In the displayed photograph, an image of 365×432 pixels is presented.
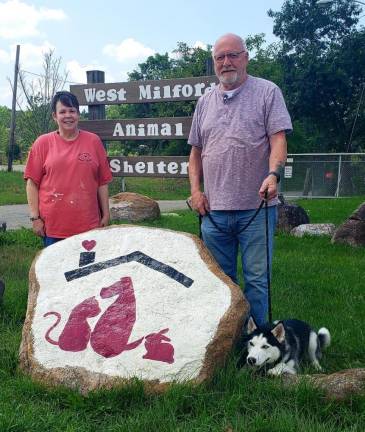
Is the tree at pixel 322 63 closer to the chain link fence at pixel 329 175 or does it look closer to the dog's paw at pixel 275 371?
the chain link fence at pixel 329 175

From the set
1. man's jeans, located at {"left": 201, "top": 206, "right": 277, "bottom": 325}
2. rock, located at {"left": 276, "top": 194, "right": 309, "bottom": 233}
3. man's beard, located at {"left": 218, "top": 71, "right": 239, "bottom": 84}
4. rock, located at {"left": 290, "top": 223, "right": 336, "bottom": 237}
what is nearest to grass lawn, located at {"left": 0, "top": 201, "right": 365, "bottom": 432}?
man's jeans, located at {"left": 201, "top": 206, "right": 277, "bottom": 325}

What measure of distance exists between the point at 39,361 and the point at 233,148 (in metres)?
1.96

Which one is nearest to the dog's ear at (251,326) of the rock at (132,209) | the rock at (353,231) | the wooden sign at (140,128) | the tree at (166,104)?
the wooden sign at (140,128)

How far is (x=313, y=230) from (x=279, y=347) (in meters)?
6.60

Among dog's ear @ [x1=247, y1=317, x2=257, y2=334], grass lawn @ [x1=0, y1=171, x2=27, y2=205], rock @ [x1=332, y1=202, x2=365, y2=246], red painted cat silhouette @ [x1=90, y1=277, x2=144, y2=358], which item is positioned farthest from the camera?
grass lawn @ [x1=0, y1=171, x2=27, y2=205]

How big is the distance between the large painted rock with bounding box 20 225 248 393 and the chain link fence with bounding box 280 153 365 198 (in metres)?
16.7

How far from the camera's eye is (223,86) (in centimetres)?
414

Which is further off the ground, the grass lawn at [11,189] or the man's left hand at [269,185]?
the man's left hand at [269,185]

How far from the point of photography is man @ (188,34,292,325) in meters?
4.00

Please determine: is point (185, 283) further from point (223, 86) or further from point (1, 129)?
point (1, 129)

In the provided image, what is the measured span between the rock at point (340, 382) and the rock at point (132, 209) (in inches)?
344

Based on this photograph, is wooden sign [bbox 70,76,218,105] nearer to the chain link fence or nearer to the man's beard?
the man's beard

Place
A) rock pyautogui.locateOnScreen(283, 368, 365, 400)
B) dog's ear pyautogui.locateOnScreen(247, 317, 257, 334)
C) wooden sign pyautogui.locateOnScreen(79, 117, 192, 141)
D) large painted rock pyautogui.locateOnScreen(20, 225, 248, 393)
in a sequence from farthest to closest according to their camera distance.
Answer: wooden sign pyautogui.locateOnScreen(79, 117, 192, 141) < dog's ear pyautogui.locateOnScreen(247, 317, 257, 334) < large painted rock pyautogui.locateOnScreen(20, 225, 248, 393) < rock pyautogui.locateOnScreen(283, 368, 365, 400)

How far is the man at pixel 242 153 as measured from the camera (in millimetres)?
4000
